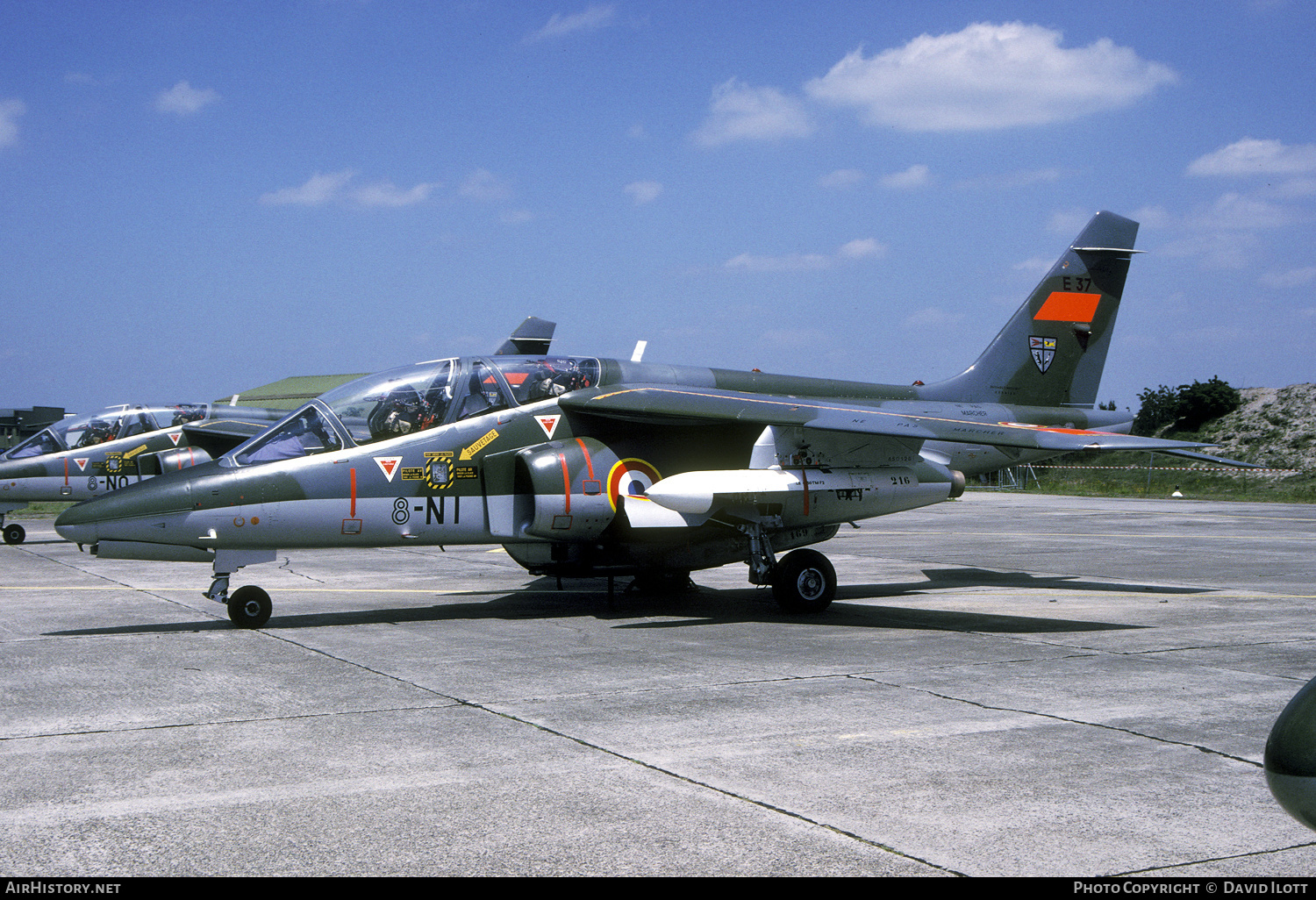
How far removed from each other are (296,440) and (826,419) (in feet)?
16.9

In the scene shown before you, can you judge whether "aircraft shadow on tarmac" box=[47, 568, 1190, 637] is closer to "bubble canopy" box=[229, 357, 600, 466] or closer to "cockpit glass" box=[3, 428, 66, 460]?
"bubble canopy" box=[229, 357, 600, 466]

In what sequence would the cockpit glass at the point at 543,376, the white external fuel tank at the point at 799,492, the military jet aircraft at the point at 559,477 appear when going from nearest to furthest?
1. the military jet aircraft at the point at 559,477
2. the white external fuel tank at the point at 799,492
3. the cockpit glass at the point at 543,376

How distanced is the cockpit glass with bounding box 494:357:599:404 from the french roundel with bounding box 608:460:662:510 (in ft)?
3.41

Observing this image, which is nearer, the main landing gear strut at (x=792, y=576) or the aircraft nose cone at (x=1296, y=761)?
the aircraft nose cone at (x=1296, y=761)

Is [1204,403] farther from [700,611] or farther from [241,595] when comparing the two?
[241,595]

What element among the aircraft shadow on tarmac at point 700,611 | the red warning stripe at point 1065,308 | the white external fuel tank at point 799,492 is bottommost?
the aircraft shadow on tarmac at point 700,611

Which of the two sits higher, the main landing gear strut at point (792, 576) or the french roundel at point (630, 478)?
the french roundel at point (630, 478)

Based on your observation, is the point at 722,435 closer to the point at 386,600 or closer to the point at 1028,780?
the point at 386,600

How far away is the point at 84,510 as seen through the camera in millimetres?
9461

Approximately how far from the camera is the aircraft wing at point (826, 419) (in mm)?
10359

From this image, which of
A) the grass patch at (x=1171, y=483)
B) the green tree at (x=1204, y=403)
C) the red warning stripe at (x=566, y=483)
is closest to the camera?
the red warning stripe at (x=566, y=483)

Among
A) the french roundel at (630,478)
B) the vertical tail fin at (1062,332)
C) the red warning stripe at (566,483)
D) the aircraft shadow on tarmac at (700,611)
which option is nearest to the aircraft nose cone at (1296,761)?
the aircraft shadow on tarmac at (700,611)

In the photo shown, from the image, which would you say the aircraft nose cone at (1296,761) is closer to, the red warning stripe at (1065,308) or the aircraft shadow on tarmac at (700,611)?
the aircraft shadow on tarmac at (700,611)

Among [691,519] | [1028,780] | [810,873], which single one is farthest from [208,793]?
[691,519]
